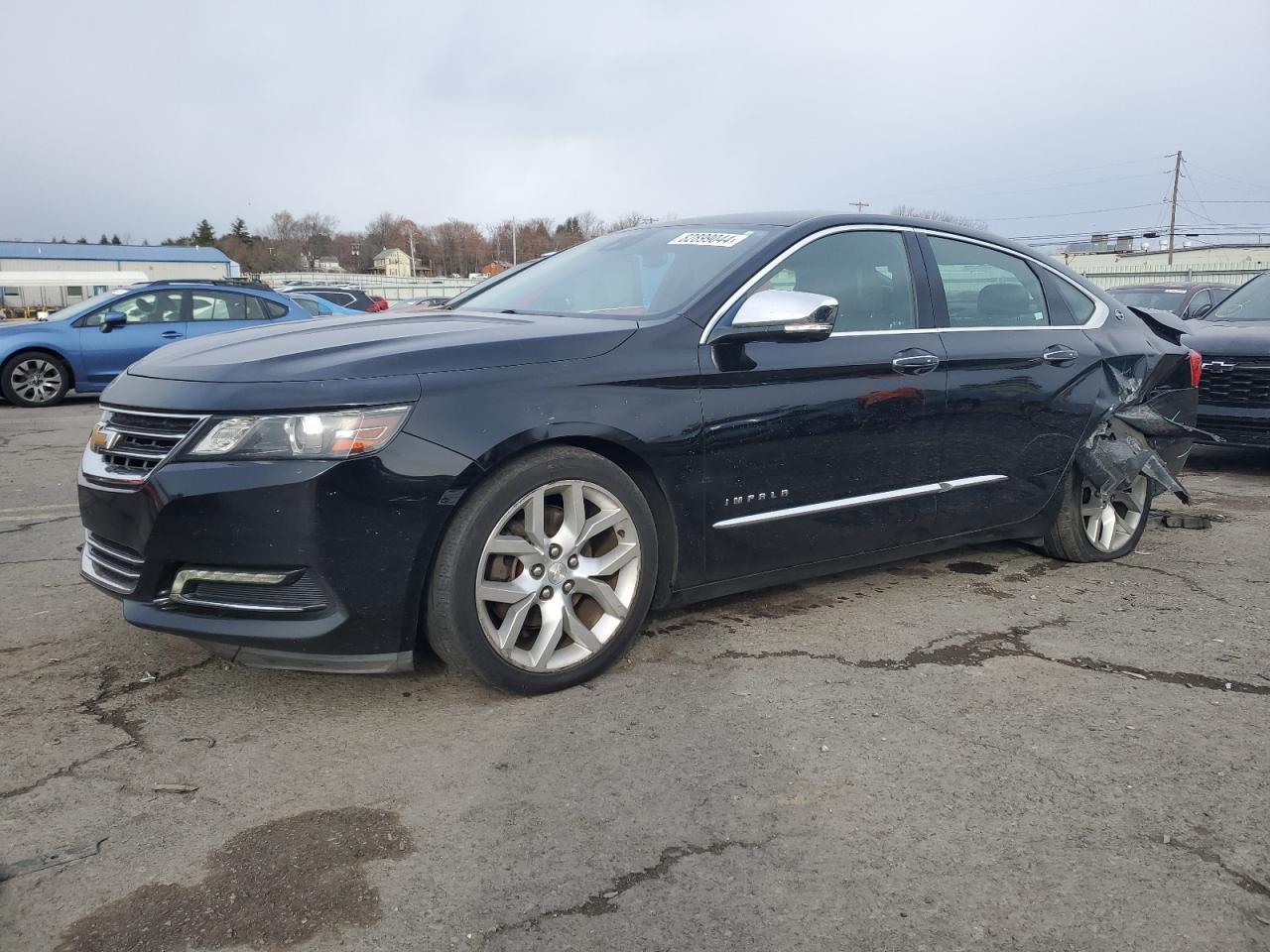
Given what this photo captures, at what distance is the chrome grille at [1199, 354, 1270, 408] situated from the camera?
7121 mm

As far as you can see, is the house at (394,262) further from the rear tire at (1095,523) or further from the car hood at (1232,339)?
the rear tire at (1095,523)

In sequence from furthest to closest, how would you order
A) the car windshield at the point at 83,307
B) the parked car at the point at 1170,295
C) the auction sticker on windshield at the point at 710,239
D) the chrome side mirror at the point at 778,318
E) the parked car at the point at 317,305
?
1. the parked car at the point at 317,305
2. the parked car at the point at 1170,295
3. the car windshield at the point at 83,307
4. the auction sticker on windshield at the point at 710,239
5. the chrome side mirror at the point at 778,318

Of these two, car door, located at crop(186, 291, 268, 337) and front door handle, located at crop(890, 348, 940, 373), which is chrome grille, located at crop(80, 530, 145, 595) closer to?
front door handle, located at crop(890, 348, 940, 373)

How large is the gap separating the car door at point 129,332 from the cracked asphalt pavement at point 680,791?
9183mm

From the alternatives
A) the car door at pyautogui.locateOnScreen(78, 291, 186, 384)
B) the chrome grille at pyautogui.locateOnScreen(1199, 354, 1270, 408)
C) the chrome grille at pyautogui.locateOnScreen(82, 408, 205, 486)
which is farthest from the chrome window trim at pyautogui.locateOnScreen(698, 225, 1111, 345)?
the car door at pyautogui.locateOnScreen(78, 291, 186, 384)

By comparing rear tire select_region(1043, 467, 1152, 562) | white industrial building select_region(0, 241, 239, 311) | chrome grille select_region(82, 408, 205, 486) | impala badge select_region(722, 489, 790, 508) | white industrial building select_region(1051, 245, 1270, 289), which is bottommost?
rear tire select_region(1043, 467, 1152, 562)

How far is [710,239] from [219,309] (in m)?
10.4

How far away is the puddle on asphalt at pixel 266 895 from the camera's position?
206cm

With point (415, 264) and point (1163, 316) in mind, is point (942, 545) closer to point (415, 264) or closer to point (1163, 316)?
point (1163, 316)

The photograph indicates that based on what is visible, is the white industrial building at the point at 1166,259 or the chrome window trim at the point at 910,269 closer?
the chrome window trim at the point at 910,269

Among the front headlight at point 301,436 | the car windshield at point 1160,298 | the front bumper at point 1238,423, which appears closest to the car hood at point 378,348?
the front headlight at point 301,436

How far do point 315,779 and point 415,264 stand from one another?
331 ft

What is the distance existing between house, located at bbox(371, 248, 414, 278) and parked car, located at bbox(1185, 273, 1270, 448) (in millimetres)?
96626

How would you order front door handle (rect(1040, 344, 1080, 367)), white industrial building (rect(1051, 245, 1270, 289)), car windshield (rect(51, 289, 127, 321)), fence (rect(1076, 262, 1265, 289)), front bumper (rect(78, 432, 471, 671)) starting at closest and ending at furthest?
front bumper (rect(78, 432, 471, 671)) < front door handle (rect(1040, 344, 1080, 367)) < car windshield (rect(51, 289, 127, 321)) < fence (rect(1076, 262, 1265, 289)) < white industrial building (rect(1051, 245, 1270, 289))
